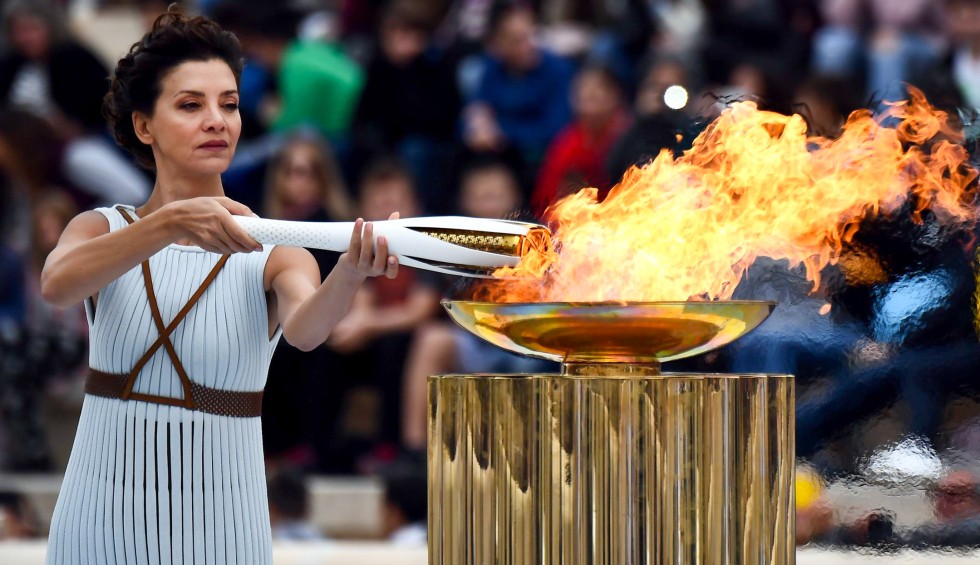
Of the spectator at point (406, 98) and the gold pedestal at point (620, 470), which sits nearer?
the gold pedestal at point (620, 470)

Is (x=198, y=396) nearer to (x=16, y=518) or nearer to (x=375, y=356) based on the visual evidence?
(x=375, y=356)

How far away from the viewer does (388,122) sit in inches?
261

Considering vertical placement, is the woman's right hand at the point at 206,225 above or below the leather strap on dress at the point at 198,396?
above

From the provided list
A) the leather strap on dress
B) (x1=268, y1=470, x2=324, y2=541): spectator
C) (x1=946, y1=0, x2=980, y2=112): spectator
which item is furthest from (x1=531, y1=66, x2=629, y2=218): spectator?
the leather strap on dress

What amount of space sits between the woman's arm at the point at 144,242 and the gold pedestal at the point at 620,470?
0.49 m

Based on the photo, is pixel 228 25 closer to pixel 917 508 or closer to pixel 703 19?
pixel 703 19

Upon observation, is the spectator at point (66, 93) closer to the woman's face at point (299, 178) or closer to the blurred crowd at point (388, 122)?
the blurred crowd at point (388, 122)

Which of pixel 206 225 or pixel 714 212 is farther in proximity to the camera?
pixel 714 212

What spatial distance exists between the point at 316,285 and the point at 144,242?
13.5 inches

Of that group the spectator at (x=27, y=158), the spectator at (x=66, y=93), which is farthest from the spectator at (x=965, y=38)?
the spectator at (x=27, y=158)

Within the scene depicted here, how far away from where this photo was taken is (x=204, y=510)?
2.59 m

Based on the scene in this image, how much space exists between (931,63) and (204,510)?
13.5 ft

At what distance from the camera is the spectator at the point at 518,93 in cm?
639

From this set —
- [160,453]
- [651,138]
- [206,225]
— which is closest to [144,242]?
[206,225]
